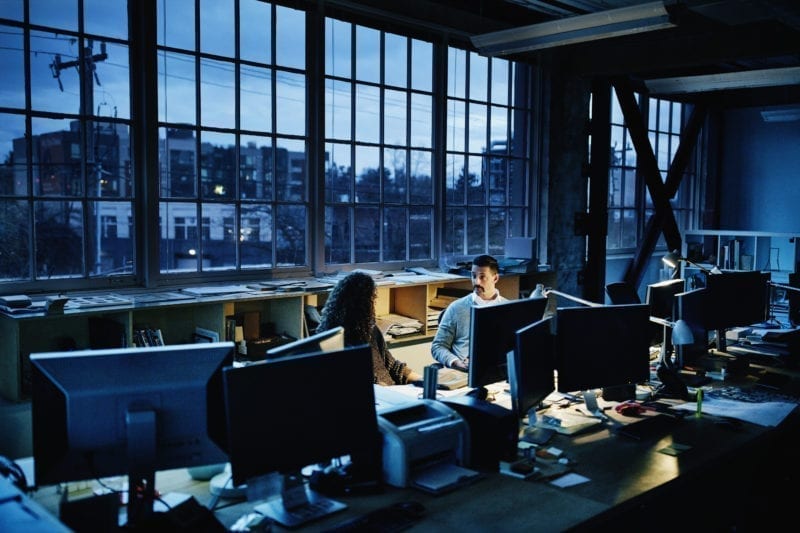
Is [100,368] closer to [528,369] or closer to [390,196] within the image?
[528,369]

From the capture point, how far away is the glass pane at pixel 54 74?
166 inches

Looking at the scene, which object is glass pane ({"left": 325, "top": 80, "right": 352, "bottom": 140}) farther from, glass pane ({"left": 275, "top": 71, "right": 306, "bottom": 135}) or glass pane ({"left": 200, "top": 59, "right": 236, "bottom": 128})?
glass pane ({"left": 200, "top": 59, "right": 236, "bottom": 128})

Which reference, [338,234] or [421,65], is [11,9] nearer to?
[338,234]

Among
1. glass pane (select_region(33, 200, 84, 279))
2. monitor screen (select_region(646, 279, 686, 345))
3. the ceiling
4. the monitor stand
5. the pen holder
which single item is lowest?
the monitor stand

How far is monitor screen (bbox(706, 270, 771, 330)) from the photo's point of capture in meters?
5.05

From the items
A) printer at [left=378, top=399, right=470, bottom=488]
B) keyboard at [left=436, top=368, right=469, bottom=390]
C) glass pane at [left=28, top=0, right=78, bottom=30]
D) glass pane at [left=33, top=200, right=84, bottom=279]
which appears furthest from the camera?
glass pane at [left=33, top=200, right=84, bottom=279]

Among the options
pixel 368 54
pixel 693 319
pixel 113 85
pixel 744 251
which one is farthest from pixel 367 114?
pixel 744 251

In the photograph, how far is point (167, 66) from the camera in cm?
472

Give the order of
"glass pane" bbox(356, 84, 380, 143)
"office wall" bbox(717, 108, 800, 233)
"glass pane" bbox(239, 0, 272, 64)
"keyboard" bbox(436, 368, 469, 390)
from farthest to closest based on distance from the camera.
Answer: "office wall" bbox(717, 108, 800, 233)
"glass pane" bbox(356, 84, 380, 143)
"glass pane" bbox(239, 0, 272, 64)
"keyboard" bbox(436, 368, 469, 390)

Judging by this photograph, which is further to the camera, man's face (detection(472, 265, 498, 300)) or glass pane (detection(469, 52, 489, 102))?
glass pane (detection(469, 52, 489, 102))

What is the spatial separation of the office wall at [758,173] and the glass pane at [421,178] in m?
5.54

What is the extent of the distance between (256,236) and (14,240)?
1575 mm

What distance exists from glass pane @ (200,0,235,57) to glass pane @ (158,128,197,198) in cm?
60

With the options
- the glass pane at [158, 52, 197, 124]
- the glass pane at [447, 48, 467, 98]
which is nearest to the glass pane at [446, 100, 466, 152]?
the glass pane at [447, 48, 467, 98]
